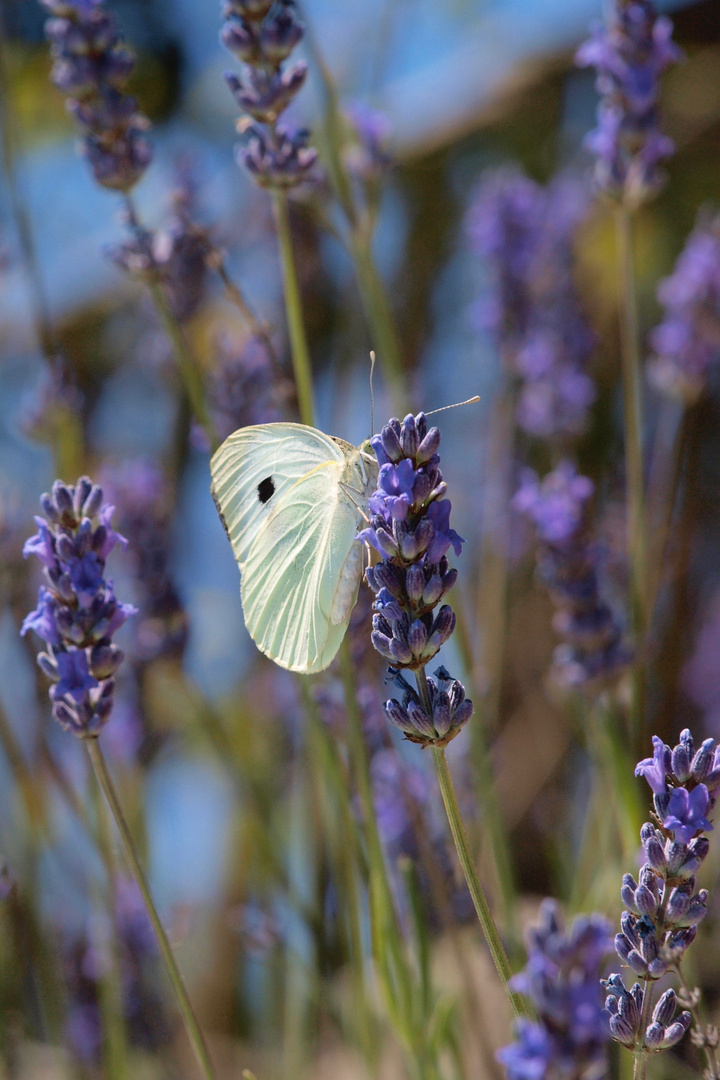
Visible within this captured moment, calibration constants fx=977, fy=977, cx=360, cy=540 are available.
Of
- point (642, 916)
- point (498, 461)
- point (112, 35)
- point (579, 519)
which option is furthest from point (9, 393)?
point (642, 916)

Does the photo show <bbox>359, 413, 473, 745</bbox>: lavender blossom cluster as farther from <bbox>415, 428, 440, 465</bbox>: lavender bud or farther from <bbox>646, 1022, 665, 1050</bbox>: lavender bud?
<bbox>646, 1022, 665, 1050</bbox>: lavender bud

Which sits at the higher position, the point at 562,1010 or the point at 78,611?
the point at 78,611

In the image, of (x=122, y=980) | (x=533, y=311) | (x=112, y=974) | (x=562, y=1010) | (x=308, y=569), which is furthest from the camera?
(x=533, y=311)

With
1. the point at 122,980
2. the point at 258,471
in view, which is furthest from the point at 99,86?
the point at 122,980

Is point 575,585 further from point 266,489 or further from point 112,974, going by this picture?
point 112,974

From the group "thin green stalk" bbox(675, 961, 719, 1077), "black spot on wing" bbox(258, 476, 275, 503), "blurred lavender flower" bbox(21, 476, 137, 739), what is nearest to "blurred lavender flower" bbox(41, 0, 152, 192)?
"black spot on wing" bbox(258, 476, 275, 503)

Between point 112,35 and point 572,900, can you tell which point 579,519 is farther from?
point 112,35
